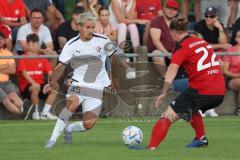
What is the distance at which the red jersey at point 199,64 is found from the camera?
11.7 metres

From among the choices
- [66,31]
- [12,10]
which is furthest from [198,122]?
[12,10]

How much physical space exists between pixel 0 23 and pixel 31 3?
1.76 m

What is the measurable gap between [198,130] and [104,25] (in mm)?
6596

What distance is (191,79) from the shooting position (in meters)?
11.9

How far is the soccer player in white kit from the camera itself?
41.4ft

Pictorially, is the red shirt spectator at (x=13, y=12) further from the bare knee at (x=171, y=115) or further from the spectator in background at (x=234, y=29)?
the bare knee at (x=171, y=115)

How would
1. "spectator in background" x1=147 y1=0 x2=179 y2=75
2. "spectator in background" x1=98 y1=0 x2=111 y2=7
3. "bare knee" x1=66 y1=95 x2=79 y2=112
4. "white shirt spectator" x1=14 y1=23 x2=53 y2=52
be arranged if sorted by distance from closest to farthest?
"bare knee" x1=66 y1=95 x2=79 y2=112 → "spectator in background" x1=147 y1=0 x2=179 y2=75 → "white shirt spectator" x1=14 y1=23 x2=53 y2=52 → "spectator in background" x1=98 y1=0 x2=111 y2=7

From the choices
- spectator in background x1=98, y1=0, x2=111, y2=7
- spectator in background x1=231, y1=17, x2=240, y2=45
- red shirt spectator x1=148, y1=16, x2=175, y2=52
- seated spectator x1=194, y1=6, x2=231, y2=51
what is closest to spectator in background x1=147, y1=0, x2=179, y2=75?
red shirt spectator x1=148, y1=16, x2=175, y2=52

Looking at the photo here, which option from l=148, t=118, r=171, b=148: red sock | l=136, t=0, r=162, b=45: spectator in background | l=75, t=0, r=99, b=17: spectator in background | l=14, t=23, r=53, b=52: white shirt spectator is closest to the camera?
l=148, t=118, r=171, b=148: red sock

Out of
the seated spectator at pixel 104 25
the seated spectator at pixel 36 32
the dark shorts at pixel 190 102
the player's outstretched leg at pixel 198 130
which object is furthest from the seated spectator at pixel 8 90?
the dark shorts at pixel 190 102

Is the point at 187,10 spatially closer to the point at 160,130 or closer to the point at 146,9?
the point at 146,9

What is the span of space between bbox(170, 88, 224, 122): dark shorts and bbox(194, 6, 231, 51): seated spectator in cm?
690

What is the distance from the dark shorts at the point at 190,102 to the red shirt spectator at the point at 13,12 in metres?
7.59

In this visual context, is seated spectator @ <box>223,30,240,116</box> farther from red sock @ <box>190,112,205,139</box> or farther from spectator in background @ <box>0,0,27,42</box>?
red sock @ <box>190,112,205,139</box>
